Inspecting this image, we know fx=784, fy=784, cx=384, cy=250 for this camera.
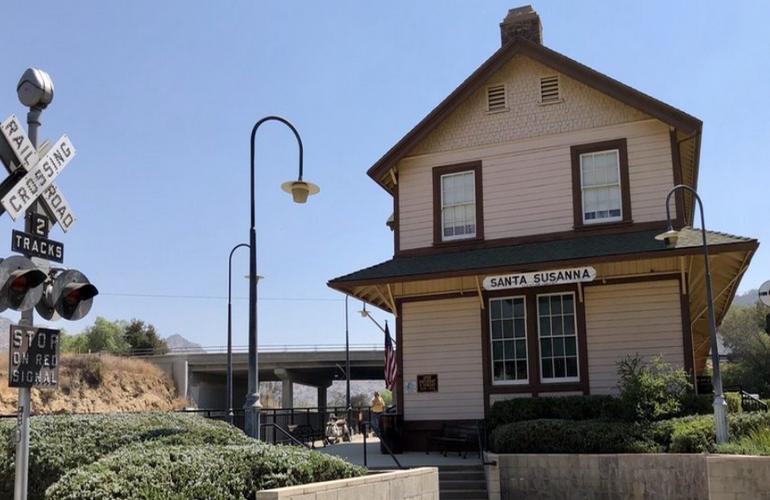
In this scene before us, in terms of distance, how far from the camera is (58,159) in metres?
Answer: 7.84

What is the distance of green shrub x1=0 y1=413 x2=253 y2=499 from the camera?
10398 mm

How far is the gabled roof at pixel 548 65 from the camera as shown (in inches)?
746

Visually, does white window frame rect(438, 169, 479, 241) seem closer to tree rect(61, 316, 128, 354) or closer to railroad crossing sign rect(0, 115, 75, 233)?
railroad crossing sign rect(0, 115, 75, 233)

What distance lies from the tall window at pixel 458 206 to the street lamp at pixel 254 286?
27.1 ft

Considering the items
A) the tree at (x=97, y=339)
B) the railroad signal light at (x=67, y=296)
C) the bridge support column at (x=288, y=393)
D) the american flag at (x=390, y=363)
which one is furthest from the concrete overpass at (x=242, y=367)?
the railroad signal light at (x=67, y=296)

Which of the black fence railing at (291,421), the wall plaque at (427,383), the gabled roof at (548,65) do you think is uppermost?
the gabled roof at (548,65)

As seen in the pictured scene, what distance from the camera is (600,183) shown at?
64.8 feet

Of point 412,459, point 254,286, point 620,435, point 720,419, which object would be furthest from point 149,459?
point 412,459

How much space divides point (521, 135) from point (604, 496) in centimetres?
996

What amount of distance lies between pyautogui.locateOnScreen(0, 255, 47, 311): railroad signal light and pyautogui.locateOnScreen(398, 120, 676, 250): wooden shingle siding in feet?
47.5

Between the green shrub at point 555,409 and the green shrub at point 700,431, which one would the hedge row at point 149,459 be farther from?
the green shrub at point 555,409

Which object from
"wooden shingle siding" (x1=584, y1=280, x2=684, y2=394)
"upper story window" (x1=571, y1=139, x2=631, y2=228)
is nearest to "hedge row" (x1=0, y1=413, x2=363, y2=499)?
"wooden shingle siding" (x1=584, y1=280, x2=684, y2=394)

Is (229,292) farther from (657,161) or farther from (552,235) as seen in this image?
(657,161)

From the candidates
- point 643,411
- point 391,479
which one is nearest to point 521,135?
point 643,411
